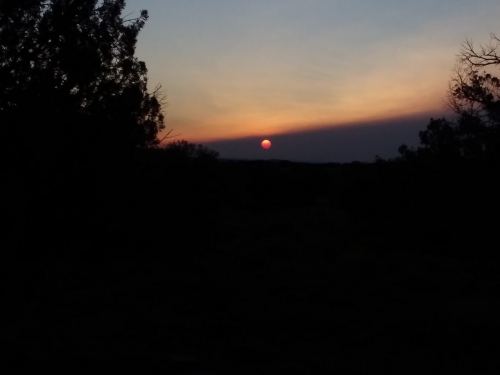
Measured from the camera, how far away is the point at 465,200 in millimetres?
26484

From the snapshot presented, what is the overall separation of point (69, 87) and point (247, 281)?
22.3ft

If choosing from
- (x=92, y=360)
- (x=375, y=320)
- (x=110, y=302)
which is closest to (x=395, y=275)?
(x=375, y=320)

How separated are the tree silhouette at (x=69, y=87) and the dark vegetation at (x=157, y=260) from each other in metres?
0.03

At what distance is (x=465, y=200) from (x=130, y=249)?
12101mm

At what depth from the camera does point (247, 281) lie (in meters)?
18.5

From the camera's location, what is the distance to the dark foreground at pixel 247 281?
33.8ft

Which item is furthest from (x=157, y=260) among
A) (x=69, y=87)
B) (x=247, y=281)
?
(x=69, y=87)

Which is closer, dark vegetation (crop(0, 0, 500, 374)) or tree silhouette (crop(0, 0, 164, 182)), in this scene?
dark vegetation (crop(0, 0, 500, 374))

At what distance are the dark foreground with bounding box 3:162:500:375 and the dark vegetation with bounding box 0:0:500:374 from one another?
0.06 m

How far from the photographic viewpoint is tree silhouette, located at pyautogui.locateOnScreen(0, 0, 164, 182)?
1340 cm

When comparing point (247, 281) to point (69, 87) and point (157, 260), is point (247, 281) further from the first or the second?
point (69, 87)

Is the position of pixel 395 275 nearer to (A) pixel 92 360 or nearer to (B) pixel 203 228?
(B) pixel 203 228

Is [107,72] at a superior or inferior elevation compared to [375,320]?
superior

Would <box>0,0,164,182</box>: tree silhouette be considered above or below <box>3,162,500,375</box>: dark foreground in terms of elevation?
above
